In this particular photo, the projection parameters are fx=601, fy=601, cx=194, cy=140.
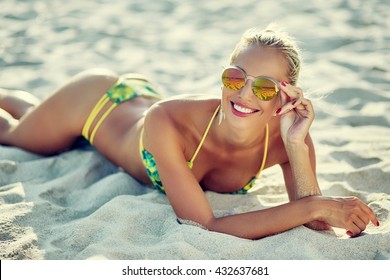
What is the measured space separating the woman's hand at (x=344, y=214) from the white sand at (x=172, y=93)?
0.08 m

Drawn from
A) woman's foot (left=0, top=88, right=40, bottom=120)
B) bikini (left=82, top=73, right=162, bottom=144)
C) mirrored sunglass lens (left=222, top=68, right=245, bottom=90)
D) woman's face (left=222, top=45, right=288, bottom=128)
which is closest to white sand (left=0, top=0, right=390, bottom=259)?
bikini (left=82, top=73, right=162, bottom=144)

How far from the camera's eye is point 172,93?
5578 millimetres

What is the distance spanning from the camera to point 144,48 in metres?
6.74

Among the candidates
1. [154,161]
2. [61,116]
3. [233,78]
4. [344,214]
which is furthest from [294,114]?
[61,116]

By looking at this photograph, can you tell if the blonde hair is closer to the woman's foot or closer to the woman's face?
the woman's face

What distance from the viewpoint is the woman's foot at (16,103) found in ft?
15.5

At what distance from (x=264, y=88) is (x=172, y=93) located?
2.55 meters

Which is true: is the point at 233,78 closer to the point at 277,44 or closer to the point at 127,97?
the point at 277,44

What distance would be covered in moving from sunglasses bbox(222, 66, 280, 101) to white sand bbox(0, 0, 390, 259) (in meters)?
0.72

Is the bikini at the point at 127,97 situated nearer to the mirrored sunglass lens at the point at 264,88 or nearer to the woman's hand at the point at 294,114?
the woman's hand at the point at 294,114

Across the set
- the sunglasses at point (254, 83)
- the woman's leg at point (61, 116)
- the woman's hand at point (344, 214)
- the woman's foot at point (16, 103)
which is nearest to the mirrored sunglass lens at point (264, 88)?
the sunglasses at point (254, 83)

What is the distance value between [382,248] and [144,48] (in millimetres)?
4302

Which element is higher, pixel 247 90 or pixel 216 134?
pixel 247 90

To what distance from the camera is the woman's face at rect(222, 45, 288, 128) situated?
3.13m
